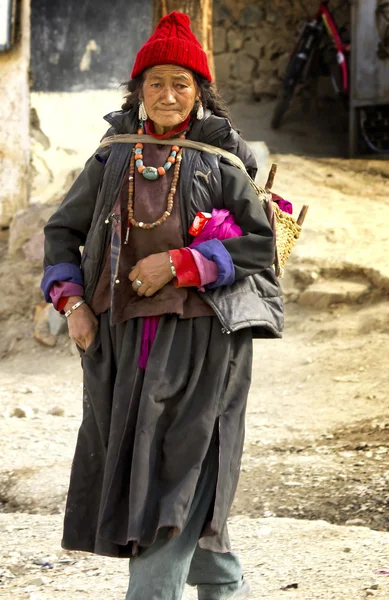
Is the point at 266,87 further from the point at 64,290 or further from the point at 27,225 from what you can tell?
the point at 64,290

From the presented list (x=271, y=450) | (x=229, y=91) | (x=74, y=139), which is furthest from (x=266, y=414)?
(x=229, y=91)

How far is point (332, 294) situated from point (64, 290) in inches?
172

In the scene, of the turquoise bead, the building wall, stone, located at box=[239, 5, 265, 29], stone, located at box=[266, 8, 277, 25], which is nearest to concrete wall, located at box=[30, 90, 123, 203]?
the building wall

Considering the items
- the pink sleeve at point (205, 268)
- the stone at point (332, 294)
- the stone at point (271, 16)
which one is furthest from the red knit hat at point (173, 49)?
the stone at point (271, 16)

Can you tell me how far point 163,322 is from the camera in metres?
2.49

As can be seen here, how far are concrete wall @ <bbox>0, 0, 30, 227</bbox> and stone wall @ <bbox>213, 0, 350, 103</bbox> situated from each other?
476 centimetres

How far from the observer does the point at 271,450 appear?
4734mm

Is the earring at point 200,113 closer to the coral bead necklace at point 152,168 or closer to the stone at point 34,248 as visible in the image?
the coral bead necklace at point 152,168

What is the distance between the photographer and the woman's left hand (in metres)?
2.43

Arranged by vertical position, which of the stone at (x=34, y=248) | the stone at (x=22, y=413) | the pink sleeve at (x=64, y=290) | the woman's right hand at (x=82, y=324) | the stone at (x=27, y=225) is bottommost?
the stone at (x=22, y=413)

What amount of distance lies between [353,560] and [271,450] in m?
1.56

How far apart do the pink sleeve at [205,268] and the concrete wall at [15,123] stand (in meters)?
5.93

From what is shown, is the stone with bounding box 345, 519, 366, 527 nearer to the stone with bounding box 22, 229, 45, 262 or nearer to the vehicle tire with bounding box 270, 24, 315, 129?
the stone with bounding box 22, 229, 45, 262

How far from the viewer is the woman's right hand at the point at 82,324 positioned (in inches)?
101
